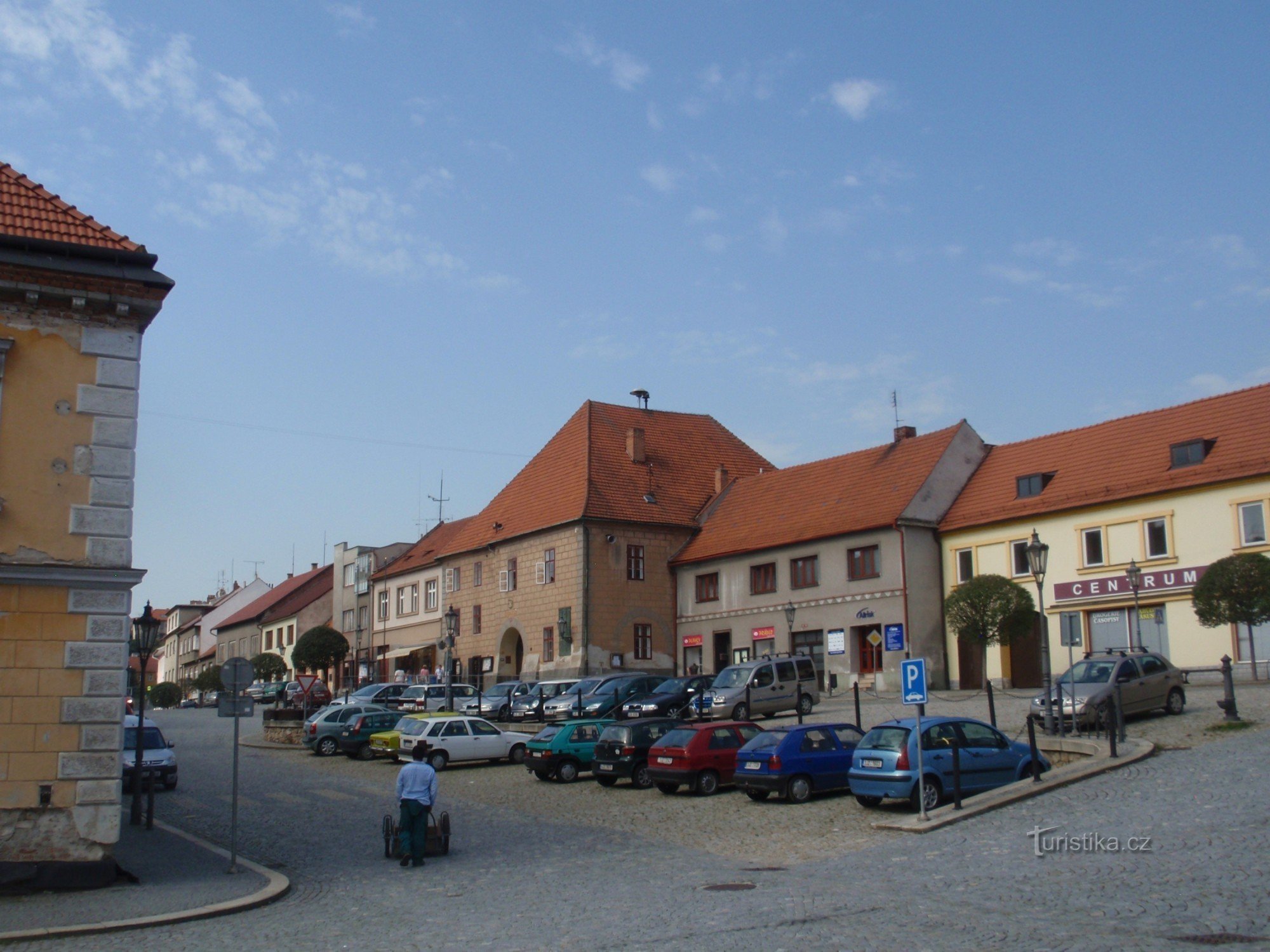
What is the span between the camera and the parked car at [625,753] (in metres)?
26.2

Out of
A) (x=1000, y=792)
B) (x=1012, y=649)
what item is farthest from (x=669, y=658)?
(x=1000, y=792)

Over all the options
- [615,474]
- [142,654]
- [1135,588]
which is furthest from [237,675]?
[615,474]

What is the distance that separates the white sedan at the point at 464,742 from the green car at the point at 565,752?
284 cm

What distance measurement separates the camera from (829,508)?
4816 cm

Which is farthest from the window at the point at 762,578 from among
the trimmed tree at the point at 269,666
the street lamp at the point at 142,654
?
the trimmed tree at the point at 269,666

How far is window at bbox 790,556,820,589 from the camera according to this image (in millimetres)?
46719

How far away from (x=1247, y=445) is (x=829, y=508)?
15.8 metres

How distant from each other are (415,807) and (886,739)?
7.86 metres

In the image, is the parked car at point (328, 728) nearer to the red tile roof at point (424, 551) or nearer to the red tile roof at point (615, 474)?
the red tile roof at point (615, 474)

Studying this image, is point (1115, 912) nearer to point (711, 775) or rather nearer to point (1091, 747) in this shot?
point (1091, 747)

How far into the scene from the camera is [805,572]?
155 feet

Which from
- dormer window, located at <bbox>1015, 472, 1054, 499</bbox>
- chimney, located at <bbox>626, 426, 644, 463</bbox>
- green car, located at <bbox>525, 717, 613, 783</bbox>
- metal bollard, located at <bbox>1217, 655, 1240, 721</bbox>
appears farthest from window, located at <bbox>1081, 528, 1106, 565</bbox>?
chimney, located at <bbox>626, 426, 644, 463</bbox>

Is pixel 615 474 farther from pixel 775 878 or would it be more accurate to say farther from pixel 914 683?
pixel 775 878

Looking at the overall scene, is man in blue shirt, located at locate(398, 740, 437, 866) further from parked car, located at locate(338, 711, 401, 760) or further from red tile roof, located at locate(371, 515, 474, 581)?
red tile roof, located at locate(371, 515, 474, 581)
